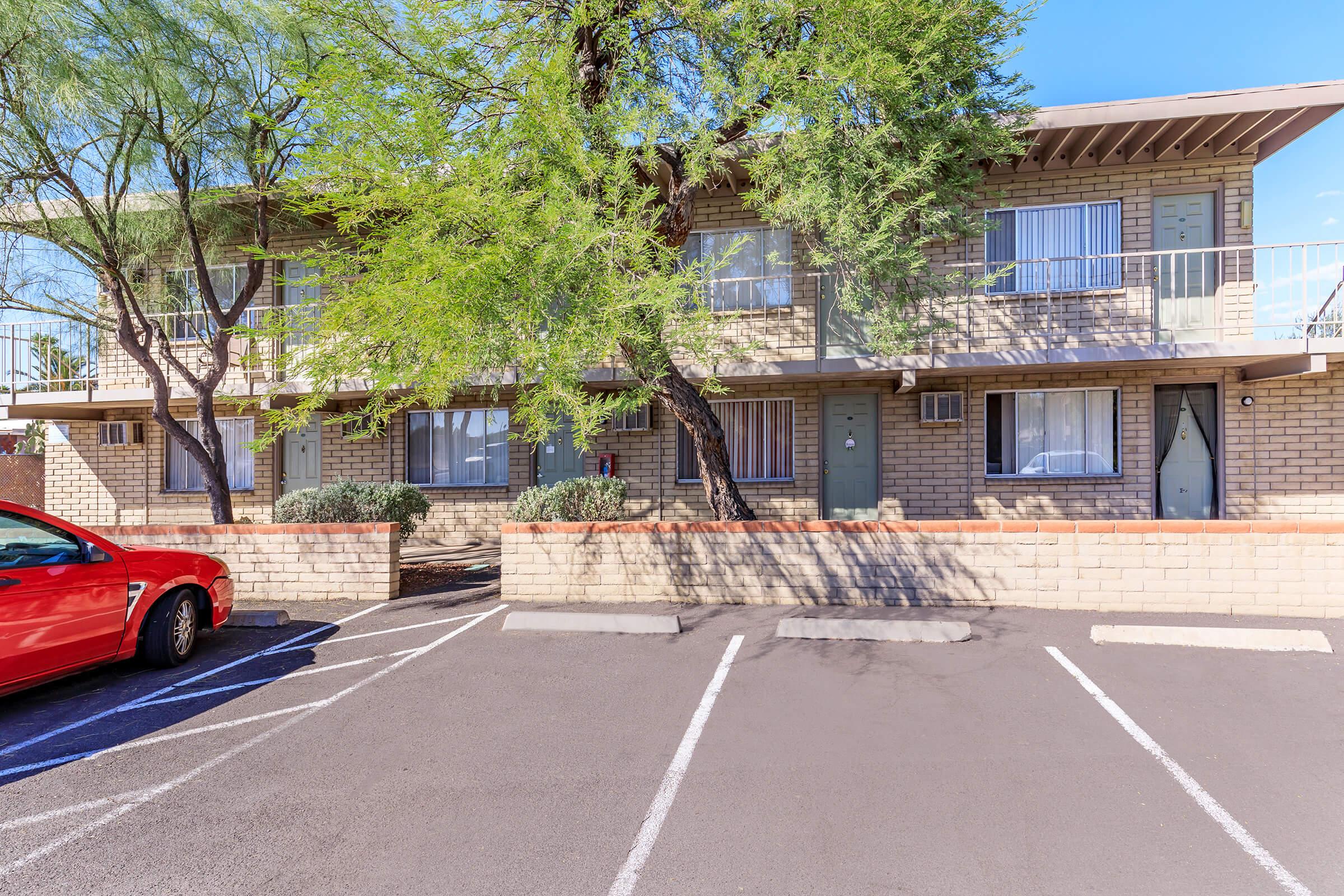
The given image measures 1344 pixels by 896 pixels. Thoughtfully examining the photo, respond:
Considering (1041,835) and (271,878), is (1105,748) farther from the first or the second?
(271,878)

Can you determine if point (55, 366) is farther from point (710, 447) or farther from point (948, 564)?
point (948, 564)

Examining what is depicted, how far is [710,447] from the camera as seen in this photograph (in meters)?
8.88

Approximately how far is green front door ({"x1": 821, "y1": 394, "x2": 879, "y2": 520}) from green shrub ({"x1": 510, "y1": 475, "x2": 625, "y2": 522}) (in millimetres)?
3826

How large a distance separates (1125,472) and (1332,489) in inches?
105

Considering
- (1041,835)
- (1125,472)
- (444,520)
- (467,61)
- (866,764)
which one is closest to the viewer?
(1041,835)

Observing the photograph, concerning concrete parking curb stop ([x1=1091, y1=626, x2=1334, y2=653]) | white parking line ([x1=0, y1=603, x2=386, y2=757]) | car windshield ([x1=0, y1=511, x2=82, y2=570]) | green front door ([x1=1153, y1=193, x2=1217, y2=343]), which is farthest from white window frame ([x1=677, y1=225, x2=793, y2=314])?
car windshield ([x1=0, y1=511, x2=82, y2=570])

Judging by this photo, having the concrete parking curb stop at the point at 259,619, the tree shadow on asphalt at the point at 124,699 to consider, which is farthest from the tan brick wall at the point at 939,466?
the tree shadow on asphalt at the point at 124,699

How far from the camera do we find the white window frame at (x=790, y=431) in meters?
11.9

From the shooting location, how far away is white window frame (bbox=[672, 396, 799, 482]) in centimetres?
1190

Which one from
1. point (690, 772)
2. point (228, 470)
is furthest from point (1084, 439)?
point (228, 470)

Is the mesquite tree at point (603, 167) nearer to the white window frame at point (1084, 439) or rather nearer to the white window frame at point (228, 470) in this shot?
the white window frame at point (1084, 439)

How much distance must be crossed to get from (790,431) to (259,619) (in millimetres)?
8005

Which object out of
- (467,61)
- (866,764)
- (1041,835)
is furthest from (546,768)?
(467,61)

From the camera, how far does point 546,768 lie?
4.09 m
